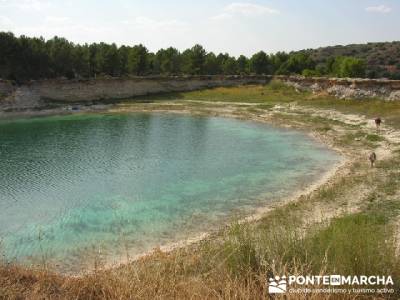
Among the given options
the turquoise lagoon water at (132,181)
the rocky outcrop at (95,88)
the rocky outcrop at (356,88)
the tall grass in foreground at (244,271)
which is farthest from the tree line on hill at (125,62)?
the tall grass in foreground at (244,271)

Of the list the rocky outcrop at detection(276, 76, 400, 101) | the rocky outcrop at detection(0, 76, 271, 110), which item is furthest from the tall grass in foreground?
the rocky outcrop at detection(0, 76, 271, 110)

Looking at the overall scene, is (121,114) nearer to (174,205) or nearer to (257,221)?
(174,205)

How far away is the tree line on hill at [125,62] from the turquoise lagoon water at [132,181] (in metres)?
26.0

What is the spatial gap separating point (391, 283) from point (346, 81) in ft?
184

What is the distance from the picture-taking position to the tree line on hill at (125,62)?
243 ft

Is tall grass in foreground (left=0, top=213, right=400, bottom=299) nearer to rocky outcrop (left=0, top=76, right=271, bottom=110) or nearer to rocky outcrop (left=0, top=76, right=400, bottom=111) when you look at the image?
rocky outcrop (left=0, top=76, right=400, bottom=111)

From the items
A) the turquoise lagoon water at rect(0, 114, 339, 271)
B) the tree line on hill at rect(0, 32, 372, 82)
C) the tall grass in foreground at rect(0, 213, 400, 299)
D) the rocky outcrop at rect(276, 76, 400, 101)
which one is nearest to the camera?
the tall grass in foreground at rect(0, 213, 400, 299)

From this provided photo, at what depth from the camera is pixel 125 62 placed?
91312mm

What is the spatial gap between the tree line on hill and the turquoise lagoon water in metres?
26.0

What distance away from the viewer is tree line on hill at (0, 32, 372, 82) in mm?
74062

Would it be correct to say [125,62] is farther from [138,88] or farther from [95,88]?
[95,88]

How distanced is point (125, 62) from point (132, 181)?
65.1m

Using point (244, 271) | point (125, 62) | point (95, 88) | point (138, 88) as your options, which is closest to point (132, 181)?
point (244, 271)

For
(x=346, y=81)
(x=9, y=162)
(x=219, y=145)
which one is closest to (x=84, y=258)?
(x=9, y=162)
